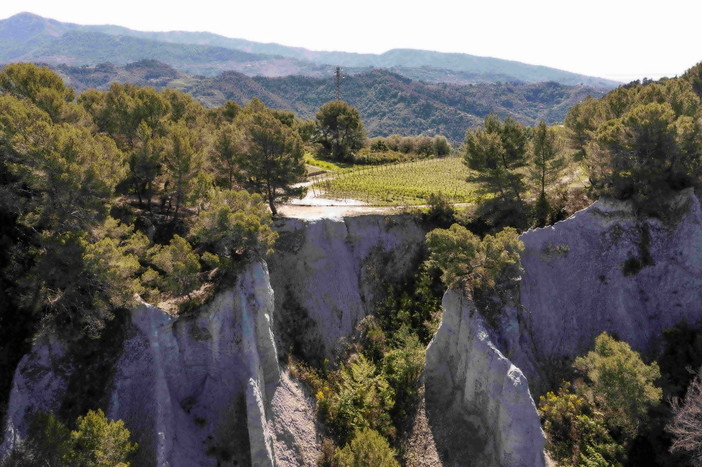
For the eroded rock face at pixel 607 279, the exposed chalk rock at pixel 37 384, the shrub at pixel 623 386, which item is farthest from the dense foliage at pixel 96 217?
the shrub at pixel 623 386

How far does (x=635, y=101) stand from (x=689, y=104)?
17.7 ft

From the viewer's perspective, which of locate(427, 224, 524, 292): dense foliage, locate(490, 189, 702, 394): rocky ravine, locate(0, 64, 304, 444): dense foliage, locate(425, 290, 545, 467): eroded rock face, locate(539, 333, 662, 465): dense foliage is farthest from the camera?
locate(490, 189, 702, 394): rocky ravine

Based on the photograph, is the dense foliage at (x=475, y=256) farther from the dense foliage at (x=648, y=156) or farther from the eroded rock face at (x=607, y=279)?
the dense foliage at (x=648, y=156)

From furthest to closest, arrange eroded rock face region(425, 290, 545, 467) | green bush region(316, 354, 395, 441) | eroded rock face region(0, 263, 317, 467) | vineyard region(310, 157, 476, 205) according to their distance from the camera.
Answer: vineyard region(310, 157, 476, 205) → green bush region(316, 354, 395, 441) → eroded rock face region(425, 290, 545, 467) → eroded rock face region(0, 263, 317, 467)

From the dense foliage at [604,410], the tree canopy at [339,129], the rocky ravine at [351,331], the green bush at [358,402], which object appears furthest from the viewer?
the tree canopy at [339,129]

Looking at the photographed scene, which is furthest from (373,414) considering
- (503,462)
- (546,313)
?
(546,313)

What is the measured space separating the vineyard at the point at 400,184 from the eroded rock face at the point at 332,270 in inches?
261

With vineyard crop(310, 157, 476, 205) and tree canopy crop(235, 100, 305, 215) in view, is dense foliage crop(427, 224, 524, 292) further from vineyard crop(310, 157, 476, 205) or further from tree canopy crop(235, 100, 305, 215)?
tree canopy crop(235, 100, 305, 215)

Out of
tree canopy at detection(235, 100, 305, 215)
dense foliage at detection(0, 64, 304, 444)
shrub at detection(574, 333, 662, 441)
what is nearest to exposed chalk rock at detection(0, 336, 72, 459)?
dense foliage at detection(0, 64, 304, 444)

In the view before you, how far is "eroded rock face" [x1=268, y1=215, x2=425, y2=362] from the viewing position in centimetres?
3594

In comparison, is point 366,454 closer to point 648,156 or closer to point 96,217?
point 96,217

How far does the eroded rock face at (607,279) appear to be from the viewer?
33.4 metres

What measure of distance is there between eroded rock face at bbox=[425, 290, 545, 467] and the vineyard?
19.1m

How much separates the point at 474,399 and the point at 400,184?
34648mm
